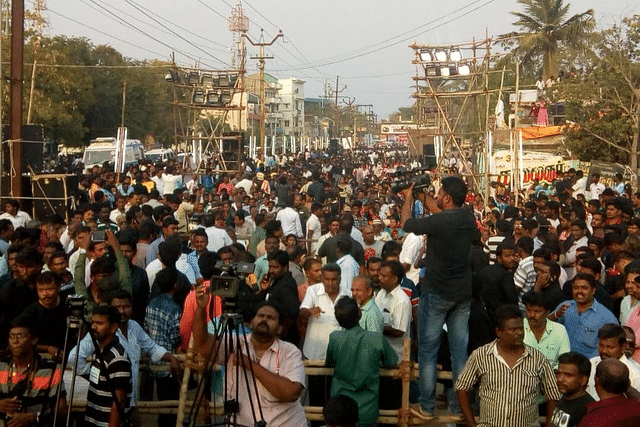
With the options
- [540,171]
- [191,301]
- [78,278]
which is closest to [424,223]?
[191,301]

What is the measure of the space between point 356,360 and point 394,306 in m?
1.47

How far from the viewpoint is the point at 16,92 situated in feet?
60.1

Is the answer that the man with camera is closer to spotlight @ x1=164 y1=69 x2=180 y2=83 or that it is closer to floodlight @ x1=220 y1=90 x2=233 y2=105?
spotlight @ x1=164 y1=69 x2=180 y2=83

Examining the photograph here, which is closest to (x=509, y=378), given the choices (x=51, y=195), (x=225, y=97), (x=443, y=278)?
(x=443, y=278)

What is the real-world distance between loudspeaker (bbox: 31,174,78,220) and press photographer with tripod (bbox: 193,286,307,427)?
12.8 metres

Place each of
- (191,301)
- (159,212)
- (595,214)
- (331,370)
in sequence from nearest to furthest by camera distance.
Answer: (331,370) → (191,301) → (595,214) → (159,212)

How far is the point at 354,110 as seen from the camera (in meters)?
144

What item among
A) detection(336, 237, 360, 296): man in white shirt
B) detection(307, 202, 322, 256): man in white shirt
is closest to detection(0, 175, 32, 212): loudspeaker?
detection(307, 202, 322, 256): man in white shirt

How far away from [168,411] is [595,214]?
794 centimetres

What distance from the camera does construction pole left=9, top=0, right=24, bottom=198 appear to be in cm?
1817

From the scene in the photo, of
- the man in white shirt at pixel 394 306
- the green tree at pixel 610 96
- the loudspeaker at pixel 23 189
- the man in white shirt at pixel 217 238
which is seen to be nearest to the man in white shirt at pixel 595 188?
the green tree at pixel 610 96

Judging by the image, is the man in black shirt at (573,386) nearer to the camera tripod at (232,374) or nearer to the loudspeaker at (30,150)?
the camera tripod at (232,374)

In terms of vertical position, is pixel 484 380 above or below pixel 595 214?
below

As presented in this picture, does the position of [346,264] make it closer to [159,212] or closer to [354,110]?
[159,212]
